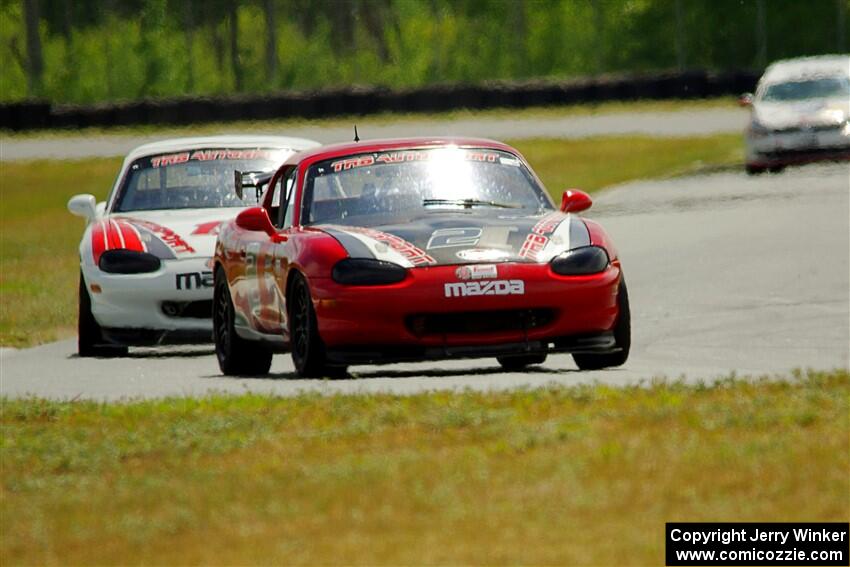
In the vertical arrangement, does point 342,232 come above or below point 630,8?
above

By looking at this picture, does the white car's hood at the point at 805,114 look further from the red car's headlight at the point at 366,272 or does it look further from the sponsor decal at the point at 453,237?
the red car's headlight at the point at 366,272

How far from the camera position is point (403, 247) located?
971cm

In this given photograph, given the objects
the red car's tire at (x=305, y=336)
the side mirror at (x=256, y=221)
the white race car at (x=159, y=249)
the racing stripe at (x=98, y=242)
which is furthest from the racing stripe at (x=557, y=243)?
Answer: the racing stripe at (x=98, y=242)

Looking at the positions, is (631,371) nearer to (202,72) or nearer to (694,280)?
(694,280)

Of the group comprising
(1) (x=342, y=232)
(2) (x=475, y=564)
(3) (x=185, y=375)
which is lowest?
(3) (x=185, y=375)

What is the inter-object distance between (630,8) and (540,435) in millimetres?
63440

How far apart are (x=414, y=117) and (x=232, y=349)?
41.6m

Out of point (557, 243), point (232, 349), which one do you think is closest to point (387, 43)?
point (232, 349)

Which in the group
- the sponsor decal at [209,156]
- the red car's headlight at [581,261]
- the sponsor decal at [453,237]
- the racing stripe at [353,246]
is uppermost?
the sponsor decal at [453,237]

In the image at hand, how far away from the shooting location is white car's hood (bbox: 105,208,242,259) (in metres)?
12.9

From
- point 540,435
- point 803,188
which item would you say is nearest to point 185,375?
point 540,435

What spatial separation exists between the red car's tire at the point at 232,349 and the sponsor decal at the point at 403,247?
162cm

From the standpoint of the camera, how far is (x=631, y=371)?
10094 millimetres

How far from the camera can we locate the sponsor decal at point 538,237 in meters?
9.70
